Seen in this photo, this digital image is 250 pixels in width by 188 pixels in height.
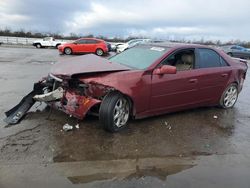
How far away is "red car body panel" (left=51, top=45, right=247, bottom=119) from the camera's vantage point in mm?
5230

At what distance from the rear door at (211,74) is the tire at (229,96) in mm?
201

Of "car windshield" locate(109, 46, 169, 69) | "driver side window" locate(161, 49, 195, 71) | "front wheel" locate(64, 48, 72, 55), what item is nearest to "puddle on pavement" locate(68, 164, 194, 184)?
"car windshield" locate(109, 46, 169, 69)

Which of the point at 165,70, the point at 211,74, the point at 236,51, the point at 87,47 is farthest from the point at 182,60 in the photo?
the point at 236,51

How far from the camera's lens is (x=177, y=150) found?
4758mm

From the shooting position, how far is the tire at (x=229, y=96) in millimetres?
7296

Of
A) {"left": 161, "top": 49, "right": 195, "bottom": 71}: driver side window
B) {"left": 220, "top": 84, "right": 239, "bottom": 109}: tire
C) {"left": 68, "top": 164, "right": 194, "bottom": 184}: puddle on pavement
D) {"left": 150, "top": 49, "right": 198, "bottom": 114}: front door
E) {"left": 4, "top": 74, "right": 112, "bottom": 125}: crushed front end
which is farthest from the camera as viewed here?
{"left": 220, "top": 84, "right": 239, "bottom": 109}: tire

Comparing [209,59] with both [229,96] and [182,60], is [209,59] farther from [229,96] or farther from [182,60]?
[229,96]

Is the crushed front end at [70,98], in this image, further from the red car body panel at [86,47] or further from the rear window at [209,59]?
the red car body panel at [86,47]

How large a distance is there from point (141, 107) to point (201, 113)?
78.0 inches

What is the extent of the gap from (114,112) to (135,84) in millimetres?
640

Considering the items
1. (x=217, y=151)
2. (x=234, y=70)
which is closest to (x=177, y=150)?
(x=217, y=151)

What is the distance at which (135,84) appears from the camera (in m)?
5.38

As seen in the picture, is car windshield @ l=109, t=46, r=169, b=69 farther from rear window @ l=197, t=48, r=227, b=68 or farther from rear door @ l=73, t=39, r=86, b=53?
rear door @ l=73, t=39, r=86, b=53

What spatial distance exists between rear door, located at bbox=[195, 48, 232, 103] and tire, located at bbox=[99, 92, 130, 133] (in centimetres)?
193
